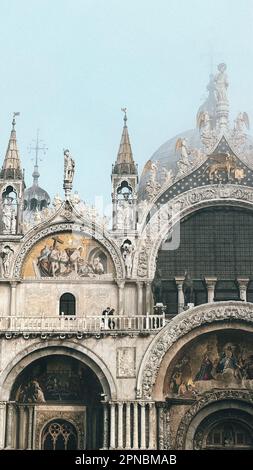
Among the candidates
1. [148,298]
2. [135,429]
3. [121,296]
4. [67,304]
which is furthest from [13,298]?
[135,429]

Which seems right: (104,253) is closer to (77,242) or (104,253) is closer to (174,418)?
→ (77,242)

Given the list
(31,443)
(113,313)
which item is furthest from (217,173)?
(31,443)

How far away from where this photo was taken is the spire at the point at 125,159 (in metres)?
32.8

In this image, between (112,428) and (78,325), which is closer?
(112,428)

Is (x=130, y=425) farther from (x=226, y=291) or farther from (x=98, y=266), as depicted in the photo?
(x=226, y=291)

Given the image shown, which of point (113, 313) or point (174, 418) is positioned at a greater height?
point (113, 313)

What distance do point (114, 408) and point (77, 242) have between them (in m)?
6.44

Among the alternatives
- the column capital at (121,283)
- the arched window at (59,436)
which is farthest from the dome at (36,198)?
the arched window at (59,436)

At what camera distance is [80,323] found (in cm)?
3047

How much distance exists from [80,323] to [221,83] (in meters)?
13.4

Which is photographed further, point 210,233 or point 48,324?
point 210,233

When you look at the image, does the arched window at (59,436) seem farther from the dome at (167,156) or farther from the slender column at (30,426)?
the dome at (167,156)

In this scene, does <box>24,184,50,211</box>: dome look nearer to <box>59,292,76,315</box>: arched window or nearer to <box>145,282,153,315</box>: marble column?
<box>59,292,76,315</box>: arched window

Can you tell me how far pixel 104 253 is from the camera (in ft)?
105
